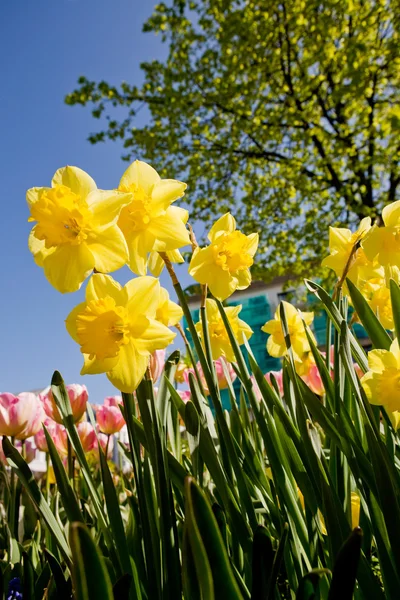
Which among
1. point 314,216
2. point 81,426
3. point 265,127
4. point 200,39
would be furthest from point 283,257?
point 81,426

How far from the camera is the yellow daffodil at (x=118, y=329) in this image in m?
0.47

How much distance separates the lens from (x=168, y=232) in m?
0.55

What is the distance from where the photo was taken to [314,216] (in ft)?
19.8

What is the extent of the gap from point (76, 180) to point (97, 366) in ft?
0.73

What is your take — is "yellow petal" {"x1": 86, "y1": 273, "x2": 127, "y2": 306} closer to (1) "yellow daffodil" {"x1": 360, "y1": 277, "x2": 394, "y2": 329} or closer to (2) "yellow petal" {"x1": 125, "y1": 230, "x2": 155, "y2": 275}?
(2) "yellow petal" {"x1": 125, "y1": 230, "x2": 155, "y2": 275}

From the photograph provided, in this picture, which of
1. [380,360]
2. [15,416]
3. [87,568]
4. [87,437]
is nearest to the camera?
[87,568]

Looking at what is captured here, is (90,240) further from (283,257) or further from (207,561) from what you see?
(283,257)

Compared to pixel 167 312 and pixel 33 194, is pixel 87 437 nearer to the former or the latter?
A: pixel 167 312

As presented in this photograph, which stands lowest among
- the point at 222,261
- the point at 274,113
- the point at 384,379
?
the point at 384,379

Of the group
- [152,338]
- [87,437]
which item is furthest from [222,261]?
[87,437]

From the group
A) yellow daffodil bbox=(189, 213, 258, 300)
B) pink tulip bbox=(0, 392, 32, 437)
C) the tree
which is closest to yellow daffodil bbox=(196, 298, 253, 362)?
yellow daffodil bbox=(189, 213, 258, 300)

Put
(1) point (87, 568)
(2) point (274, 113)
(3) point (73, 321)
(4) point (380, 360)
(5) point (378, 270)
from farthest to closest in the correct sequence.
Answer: (2) point (274, 113) < (5) point (378, 270) < (4) point (380, 360) < (3) point (73, 321) < (1) point (87, 568)

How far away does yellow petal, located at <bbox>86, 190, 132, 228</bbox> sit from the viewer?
49 cm

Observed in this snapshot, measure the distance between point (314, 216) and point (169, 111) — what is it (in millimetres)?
2491
